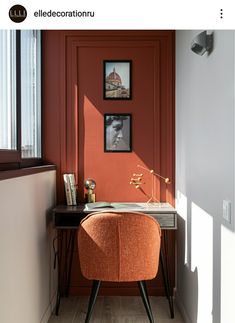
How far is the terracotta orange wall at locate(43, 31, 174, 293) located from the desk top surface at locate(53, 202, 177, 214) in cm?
18

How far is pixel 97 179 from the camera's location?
3.71m

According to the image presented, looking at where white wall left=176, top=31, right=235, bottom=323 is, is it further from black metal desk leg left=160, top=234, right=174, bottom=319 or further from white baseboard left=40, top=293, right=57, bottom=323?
white baseboard left=40, top=293, right=57, bottom=323

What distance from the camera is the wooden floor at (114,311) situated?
313 centimetres

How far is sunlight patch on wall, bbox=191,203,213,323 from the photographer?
91.5 inches

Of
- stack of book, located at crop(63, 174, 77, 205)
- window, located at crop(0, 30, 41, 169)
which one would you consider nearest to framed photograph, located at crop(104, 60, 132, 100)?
window, located at crop(0, 30, 41, 169)

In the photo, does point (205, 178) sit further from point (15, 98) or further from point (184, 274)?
point (15, 98)

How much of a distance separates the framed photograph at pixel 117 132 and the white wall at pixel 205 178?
0.46 meters

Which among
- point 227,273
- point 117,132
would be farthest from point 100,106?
point 227,273

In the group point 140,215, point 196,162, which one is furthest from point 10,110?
point 196,162

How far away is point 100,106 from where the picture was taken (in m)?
3.71

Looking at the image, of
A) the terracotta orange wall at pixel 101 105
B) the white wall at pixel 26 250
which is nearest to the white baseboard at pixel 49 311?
the white wall at pixel 26 250
